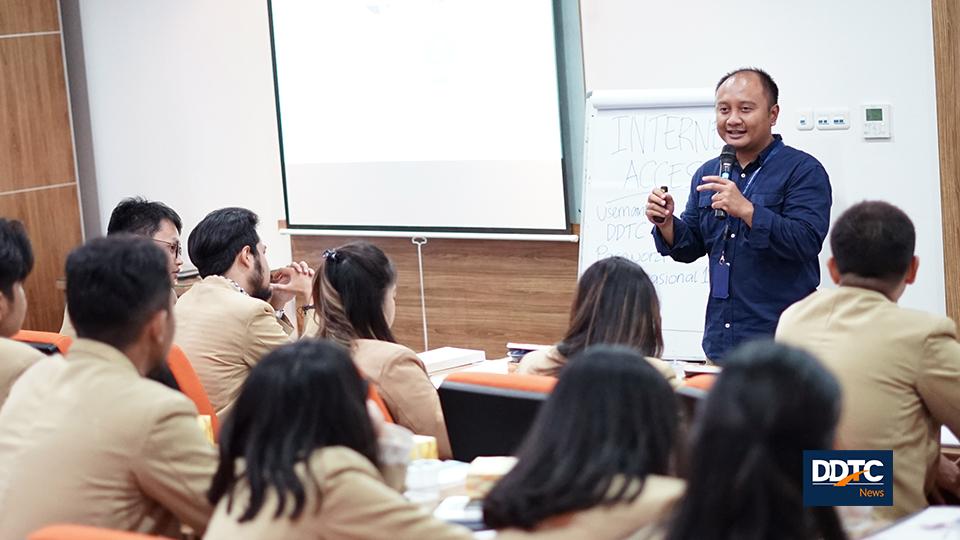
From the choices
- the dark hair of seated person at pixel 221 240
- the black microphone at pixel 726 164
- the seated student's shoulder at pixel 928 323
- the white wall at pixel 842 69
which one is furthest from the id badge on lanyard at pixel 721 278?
the dark hair of seated person at pixel 221 240

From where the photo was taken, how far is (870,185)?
4.95 metres

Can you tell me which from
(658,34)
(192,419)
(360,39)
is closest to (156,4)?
(360,39)

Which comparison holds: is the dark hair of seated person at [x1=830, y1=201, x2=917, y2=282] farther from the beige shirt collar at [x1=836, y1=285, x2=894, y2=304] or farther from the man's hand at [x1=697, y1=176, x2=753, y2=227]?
the man's hand at [x1=697, y1=176, x2=753, y2=227]

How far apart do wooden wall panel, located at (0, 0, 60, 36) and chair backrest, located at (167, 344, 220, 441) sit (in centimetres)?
431

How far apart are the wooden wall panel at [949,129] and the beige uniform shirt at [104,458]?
3.51m

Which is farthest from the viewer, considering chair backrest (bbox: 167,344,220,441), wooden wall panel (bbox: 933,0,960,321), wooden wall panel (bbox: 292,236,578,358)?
wooden wall panel (bbox: 292,236,578,358)

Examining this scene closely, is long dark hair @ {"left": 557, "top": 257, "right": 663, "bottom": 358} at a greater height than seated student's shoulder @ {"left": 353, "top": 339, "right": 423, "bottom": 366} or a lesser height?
greater

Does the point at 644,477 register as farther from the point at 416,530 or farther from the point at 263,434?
the point at 263,434

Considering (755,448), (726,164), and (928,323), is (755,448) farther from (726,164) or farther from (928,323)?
(726,164)

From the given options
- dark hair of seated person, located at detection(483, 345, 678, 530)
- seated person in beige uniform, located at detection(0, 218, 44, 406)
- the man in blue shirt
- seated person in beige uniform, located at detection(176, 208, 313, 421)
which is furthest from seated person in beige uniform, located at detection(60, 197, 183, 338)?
dark hair of seated person, located at detection(483, 345, 678, 530)

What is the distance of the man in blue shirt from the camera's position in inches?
152

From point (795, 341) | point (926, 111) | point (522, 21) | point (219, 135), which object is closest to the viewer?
point (795, 341)

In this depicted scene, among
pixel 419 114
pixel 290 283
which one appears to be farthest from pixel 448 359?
pixel 419 114

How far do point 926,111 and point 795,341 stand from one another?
253 centimetres
